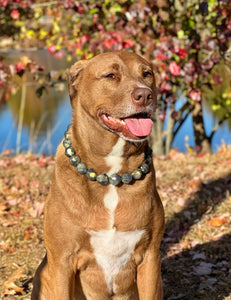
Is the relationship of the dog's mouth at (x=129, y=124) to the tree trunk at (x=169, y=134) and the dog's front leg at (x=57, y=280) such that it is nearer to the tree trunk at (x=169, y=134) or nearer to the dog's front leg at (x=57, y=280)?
the dog's front leg at (x=57, y=280)

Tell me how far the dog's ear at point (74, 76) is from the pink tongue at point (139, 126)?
17.8 inches

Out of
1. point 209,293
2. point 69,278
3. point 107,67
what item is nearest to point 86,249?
point 69,278

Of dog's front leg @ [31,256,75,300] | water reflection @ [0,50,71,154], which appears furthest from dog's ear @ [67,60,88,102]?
water reflection @ [0,50,71,154]

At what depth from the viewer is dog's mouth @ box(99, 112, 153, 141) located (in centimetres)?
300

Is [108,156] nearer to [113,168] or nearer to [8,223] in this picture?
[113,168]

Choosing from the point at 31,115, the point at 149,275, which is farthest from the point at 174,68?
the point at 31,115

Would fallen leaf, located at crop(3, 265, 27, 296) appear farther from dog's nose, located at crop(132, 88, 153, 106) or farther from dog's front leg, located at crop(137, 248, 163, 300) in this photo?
dog's nose, located at crop(132, 88, 153, 106)

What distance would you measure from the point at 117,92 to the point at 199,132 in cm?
569

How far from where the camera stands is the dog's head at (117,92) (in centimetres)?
299

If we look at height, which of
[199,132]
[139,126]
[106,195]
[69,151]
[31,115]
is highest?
[139,126]

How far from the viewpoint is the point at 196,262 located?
4562 mm

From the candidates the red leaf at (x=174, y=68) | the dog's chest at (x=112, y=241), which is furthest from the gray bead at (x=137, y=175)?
the red leaf at (x=174, y=68)

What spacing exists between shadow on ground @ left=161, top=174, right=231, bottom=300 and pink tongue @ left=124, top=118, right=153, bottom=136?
1.60m

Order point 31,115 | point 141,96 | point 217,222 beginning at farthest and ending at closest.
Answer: point 31,115 → point 217,222 → point 141,96
